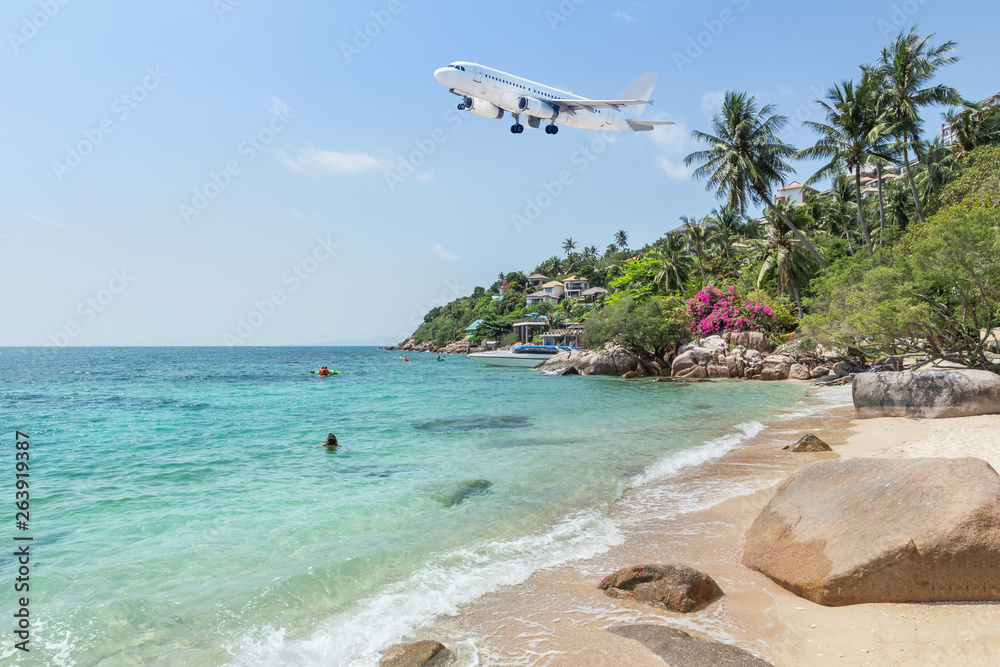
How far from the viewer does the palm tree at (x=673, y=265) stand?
164 feet

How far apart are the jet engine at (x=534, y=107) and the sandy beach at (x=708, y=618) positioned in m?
15.8

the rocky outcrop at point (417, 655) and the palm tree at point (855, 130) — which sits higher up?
the palm tree at point (855, 130)

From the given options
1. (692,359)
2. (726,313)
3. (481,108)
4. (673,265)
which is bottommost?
(692,359)

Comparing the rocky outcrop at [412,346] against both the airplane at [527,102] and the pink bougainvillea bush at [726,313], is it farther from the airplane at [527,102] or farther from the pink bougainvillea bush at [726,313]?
the airplane at [527,102]

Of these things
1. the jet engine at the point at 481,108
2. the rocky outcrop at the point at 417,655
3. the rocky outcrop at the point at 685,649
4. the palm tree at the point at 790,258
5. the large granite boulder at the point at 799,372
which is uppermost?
the jet engine at the point at 481,108

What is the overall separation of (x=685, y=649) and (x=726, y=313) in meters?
39.3

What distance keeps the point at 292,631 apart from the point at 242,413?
64.8 feet

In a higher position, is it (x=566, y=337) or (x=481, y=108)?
(x=481, y=108)

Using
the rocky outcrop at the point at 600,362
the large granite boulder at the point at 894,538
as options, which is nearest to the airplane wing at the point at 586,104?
the large granite boulder at the point at 894,538

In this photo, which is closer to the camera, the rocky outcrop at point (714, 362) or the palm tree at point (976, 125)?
the palm tree at point (976, 125)

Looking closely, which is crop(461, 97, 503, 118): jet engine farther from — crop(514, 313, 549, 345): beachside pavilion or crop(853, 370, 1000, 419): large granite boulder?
crop(514, 313, 549, 345): beachside pavilion

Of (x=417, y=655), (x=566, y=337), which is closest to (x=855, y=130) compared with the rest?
(x=417, y=655)

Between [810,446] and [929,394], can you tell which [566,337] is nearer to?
[929,394]

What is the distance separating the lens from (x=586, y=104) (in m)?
20.4
